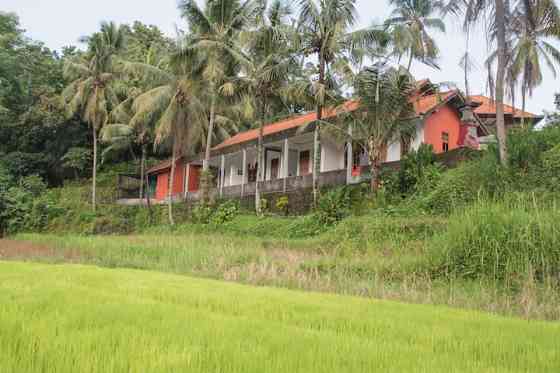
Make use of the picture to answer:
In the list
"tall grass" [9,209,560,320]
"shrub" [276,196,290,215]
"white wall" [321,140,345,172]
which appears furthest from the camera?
"white wall" [321,140,345,172]

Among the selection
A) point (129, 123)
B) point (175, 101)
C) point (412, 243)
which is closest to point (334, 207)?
point (412, 243)

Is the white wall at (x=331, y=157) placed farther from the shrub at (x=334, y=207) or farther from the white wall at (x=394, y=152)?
the shrub at (x=334, y=207)

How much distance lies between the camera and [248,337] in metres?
2.83

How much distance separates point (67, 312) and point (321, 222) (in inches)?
578

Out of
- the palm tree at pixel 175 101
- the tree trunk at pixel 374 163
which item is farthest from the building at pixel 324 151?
the palm tree at pixel 175 101

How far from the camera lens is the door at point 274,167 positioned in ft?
97.2

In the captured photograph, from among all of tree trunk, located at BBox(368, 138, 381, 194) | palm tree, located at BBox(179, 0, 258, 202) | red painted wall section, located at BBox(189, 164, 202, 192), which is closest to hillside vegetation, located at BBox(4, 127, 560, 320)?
tree trunk, located at BBox(368, 138, 381, 194)

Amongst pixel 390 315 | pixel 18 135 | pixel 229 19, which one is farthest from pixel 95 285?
pixel 18 135

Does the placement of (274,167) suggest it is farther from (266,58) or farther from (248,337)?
(248,337)

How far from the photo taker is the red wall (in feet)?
113

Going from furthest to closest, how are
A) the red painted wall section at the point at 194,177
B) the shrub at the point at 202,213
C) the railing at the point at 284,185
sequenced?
the red painted wall section at the point at 194,177 → the shrub at the point at 202,213 → the railing at the point at 284,185

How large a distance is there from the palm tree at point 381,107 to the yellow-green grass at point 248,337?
13.1m

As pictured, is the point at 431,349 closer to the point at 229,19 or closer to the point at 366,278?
the point at 366,278

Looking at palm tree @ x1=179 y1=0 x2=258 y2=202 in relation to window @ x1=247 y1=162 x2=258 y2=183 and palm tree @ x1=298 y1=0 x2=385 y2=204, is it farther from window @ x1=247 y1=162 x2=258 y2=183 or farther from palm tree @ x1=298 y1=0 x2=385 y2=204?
window @ x1=247 y1=162 x2=258 y2=183
